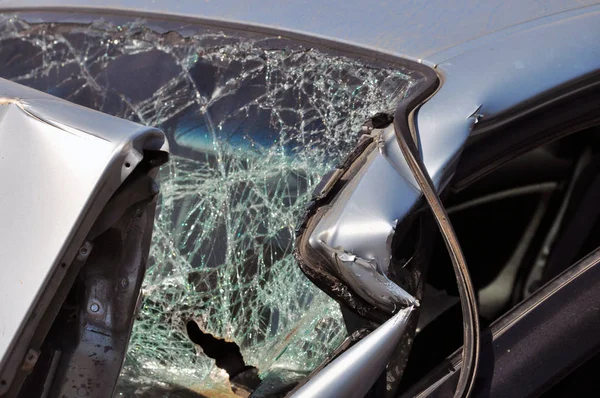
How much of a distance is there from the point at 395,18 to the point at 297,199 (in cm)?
49

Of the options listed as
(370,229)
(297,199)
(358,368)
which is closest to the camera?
(358,368)

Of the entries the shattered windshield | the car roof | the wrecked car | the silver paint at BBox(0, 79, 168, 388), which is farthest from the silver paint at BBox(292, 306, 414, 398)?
the car roof

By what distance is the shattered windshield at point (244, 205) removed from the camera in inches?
65.1

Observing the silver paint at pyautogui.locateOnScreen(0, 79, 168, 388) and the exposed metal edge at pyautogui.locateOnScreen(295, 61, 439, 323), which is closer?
the silver paint at pyautogui.locateOnScreen(0, 79, 168, 388)

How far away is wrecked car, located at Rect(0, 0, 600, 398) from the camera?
4.16 ft

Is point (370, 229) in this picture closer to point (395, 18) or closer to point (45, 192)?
point (45, 192)

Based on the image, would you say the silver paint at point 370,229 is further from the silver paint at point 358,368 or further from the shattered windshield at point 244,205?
the shattered windshield at point 244,205

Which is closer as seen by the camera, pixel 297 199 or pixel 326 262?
pixel 326 262

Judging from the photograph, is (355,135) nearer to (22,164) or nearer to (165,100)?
(165,100)

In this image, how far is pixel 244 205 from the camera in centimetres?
176

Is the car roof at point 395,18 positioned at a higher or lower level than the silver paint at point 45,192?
higher

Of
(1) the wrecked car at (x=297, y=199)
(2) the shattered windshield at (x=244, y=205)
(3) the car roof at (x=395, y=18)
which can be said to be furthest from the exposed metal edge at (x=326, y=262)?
(3) the car roof at (x=395, y=18)


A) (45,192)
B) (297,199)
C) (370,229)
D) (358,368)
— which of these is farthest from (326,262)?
(45,192)

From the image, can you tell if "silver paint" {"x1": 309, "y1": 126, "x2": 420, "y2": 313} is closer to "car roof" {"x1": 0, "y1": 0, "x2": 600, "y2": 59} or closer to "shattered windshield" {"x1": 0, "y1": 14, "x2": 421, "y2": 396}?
"shattered windshield" {"x1": 0, "y1": 14, "x2": 421, "y2": 396}
